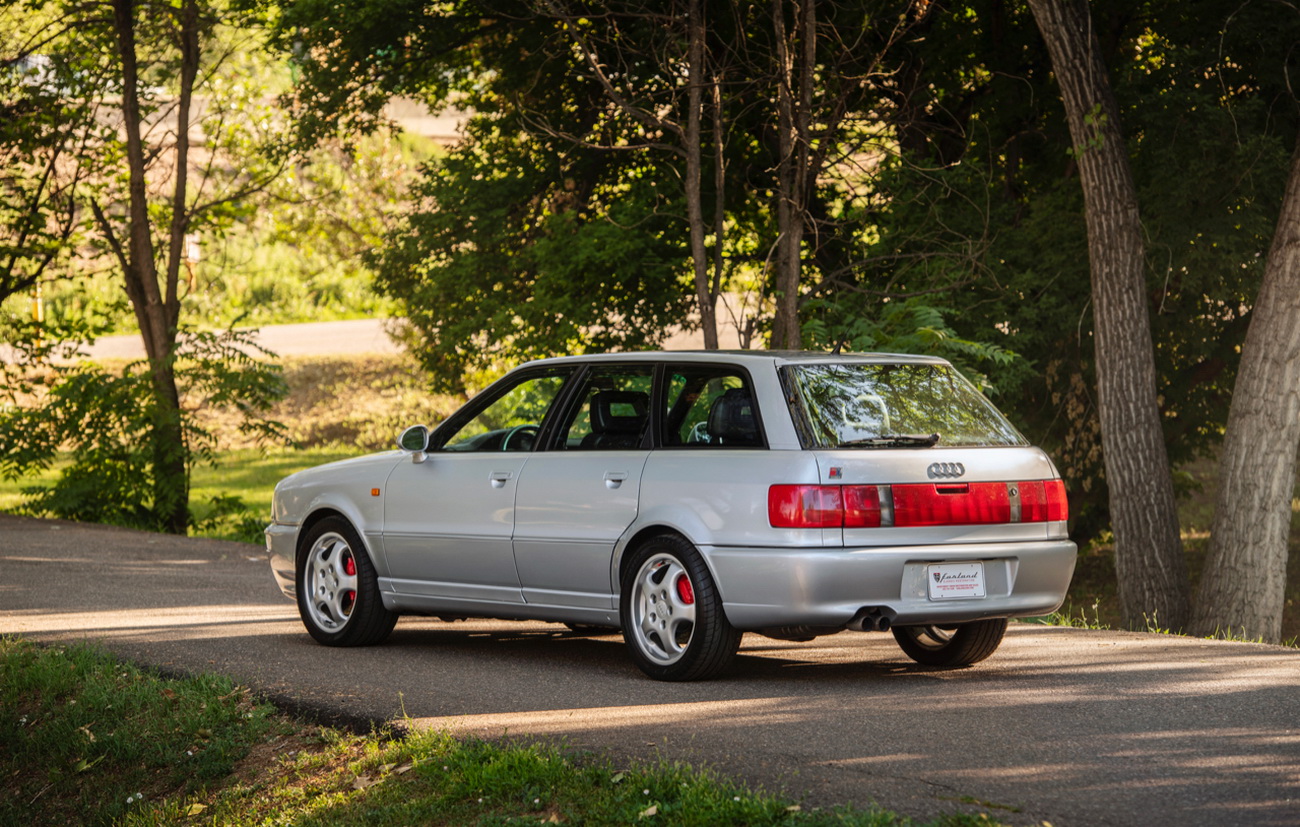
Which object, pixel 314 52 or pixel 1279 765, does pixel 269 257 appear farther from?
pixel 1279 765

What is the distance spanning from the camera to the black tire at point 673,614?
23.7ft

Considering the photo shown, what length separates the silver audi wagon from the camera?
22.9ft

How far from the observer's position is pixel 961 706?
22.7 feet

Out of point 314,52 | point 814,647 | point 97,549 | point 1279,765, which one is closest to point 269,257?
point 314,52

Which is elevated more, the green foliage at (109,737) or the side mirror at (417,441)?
the side mirror at (417,441)

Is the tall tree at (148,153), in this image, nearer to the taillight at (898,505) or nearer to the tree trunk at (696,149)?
the tree trunk at (696,149)

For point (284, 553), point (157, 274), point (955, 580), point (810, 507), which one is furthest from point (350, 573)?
point (157, 274)

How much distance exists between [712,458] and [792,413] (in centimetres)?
44

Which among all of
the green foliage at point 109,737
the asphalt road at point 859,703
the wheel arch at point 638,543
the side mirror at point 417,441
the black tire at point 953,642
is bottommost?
the green foliage at point 109,737

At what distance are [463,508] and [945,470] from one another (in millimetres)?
2698

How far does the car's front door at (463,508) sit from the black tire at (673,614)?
0.86 metres

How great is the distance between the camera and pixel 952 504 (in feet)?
23.6

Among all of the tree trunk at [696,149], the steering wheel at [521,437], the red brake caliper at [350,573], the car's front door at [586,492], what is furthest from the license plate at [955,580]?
the tree trunk at [696,149]

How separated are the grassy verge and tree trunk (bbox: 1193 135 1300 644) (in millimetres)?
8772
